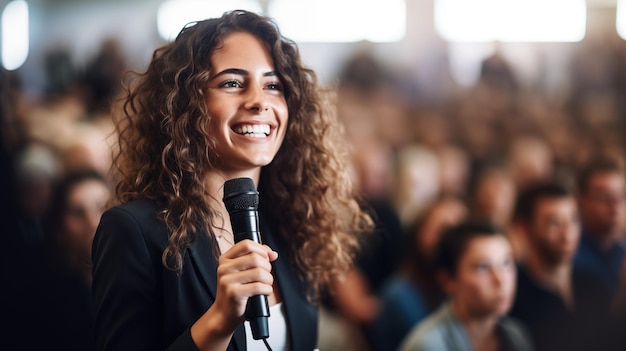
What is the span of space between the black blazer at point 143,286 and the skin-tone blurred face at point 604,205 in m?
2.68

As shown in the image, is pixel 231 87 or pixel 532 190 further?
pixel 532 190

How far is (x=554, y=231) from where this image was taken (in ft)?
10.8

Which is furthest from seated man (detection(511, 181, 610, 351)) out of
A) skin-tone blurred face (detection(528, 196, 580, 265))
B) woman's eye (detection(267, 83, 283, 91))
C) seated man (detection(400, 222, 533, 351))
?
woman's eye (detection(267, 83, 283, 91))

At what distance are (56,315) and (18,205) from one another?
3.85ft

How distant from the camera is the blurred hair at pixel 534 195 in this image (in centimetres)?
335

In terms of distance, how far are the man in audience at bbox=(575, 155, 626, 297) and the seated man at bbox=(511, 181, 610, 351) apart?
5 cm

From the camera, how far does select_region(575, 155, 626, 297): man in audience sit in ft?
11.1

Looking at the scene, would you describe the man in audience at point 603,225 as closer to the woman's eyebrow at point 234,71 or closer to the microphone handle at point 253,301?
the woman's eyebrow at point 234,71

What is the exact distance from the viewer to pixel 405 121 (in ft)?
14.2

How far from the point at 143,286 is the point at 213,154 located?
0.88 feet

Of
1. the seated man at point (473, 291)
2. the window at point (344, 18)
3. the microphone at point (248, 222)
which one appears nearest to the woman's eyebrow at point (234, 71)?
the microphone at point (248, 222)

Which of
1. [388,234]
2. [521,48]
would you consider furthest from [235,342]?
[521,48]

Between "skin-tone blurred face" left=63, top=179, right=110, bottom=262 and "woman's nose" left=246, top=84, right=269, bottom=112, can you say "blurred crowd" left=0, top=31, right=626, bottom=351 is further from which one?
"woman's nose" left=246, top=84, right=269, bottom=112

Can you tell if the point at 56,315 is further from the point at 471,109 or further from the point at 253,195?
the point at 471,109
